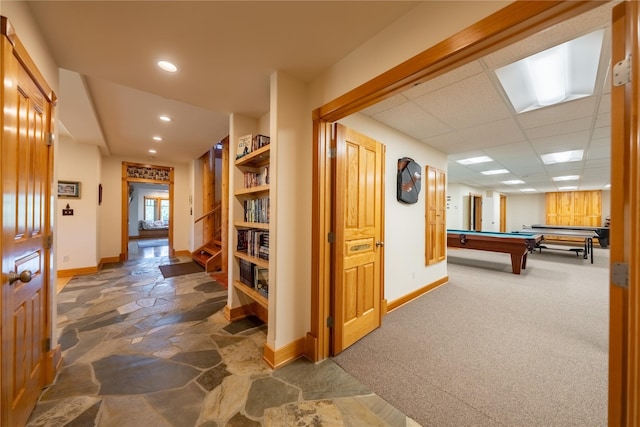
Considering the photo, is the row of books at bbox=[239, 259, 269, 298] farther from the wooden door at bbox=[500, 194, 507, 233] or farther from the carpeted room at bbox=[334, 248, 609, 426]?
the wooden door at bbox=[500, 194, 507, 233]

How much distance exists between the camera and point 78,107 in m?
2.85

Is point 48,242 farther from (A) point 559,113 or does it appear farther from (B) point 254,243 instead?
(A) point 559,113

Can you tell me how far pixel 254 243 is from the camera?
249 centimetres

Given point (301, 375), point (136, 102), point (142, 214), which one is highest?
point (136, 102)

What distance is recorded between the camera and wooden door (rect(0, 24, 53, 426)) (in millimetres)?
1116

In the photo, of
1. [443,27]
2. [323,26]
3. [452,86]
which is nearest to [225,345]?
[323,26]

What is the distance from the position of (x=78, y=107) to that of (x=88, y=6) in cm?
219

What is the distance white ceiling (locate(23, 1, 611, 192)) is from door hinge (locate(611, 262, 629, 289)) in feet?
4.89

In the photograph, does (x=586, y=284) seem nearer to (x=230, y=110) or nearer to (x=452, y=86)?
(x=452, y=86)

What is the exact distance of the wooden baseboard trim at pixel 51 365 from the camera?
5.53 feet

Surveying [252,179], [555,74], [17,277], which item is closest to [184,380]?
[17,277]

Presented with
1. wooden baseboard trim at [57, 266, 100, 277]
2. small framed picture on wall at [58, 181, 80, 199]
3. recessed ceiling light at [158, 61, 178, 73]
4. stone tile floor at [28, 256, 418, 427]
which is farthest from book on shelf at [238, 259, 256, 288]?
small framed picture on wall at [58, 181, 80, 199]

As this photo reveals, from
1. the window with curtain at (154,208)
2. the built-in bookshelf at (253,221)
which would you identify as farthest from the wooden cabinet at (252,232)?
the window with curtain at (154,208)

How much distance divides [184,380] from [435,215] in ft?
12.8
